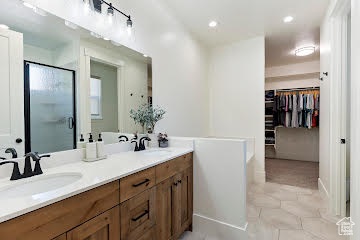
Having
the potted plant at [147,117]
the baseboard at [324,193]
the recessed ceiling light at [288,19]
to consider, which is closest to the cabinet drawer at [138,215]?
the potted plant at [147,117]

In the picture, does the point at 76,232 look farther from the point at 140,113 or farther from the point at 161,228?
the point at 140,113

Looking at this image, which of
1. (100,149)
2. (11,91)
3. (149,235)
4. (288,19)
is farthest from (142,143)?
(288,19)

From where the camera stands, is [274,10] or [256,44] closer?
[274,10]

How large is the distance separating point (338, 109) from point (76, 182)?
8.67ft

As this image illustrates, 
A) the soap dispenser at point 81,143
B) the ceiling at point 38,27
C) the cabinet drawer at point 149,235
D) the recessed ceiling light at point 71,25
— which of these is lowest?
the cabinet drawer at point 149,235

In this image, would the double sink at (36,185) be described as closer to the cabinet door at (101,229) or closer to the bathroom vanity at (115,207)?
the bathroom vanity at (115,207)

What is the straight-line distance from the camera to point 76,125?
4.60ft

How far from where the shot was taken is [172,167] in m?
1.52

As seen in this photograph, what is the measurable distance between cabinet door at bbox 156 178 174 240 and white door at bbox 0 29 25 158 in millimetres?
980

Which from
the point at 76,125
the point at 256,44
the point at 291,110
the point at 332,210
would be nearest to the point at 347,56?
the point at 256,44

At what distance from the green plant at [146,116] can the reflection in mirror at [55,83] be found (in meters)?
0.14

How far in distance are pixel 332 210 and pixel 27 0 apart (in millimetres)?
3481

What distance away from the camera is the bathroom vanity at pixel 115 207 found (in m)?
0.70

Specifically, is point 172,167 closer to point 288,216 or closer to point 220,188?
point 220,188
